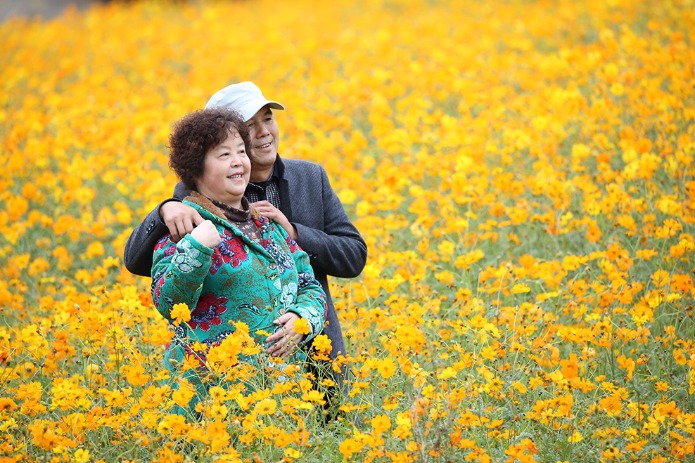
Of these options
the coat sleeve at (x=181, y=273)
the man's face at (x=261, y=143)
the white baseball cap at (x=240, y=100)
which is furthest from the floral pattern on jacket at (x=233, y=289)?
the white baseball cap at (x=240, y=100)

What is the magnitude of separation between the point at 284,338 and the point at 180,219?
0.50 m

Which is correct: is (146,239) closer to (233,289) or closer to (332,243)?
(233,289)

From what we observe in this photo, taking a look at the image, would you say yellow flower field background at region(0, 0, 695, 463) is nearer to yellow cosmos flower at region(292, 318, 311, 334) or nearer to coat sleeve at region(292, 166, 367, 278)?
yellow cosmos flower at region(292, 318, 311, 334)

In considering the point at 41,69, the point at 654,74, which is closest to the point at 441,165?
the point at 654,74

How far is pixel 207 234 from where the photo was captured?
2518 mm

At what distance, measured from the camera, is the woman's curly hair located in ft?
9.04

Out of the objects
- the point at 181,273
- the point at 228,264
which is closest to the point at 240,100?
the point at 228,264

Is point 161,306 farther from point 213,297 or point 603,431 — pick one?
point 603,431

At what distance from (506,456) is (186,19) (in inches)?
428

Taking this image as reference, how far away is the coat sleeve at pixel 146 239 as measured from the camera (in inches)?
107

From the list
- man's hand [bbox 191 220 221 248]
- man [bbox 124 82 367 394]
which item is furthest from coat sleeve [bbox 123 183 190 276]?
man's hand [bbox 191 220 221 248]

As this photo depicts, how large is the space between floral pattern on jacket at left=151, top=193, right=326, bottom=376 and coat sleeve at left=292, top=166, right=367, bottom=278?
149 millimetres

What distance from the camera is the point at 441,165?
17.4ft

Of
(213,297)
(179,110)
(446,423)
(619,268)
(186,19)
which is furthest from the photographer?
(186,19)
